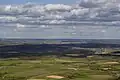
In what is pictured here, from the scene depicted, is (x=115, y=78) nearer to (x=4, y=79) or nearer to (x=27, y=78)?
(x=27, y=78)

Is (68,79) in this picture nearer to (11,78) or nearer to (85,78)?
(85,78)

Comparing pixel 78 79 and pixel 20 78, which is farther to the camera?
pixel 20 78

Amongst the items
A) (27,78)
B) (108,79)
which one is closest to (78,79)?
(108,79)

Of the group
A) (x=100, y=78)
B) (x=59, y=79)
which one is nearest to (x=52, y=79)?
(x=59, y=79)

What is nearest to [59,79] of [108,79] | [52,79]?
[52,79]

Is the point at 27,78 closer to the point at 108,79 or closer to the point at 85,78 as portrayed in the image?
the point at 85,78

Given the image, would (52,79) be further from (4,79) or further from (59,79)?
(4,79)
